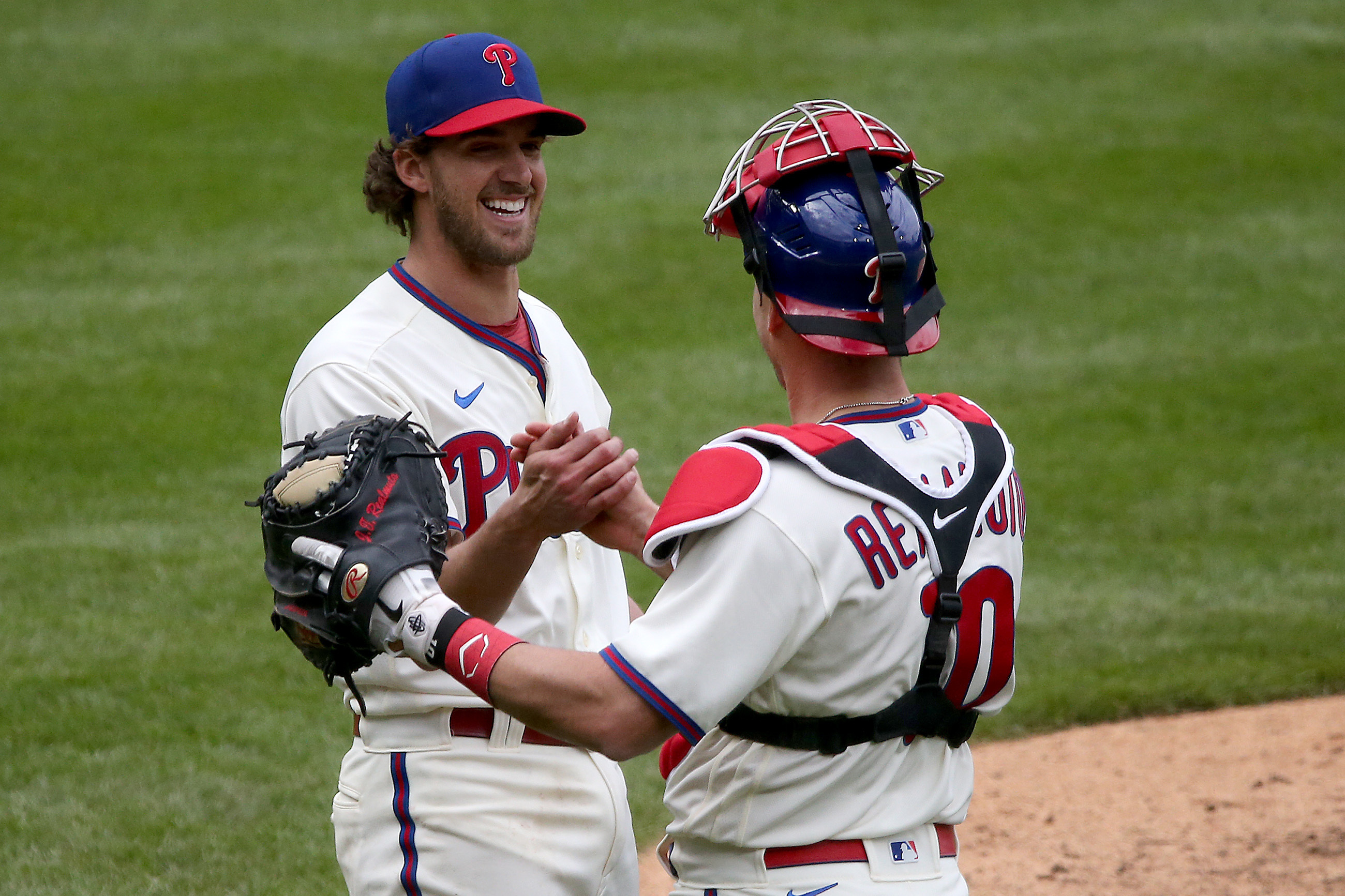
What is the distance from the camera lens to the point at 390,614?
249 centimetres

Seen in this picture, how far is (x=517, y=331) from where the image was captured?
3646 millimetres

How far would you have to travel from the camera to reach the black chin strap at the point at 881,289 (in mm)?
2537

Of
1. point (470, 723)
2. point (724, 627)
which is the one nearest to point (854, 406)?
point (724, 627)

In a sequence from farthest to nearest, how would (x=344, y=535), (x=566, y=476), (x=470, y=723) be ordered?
(x=470, y=723) < (x=566, y=476) < (x=344, y=535)

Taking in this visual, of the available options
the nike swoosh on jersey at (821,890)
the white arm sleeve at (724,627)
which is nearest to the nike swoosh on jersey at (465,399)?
the white arm sleeve at (724,627)

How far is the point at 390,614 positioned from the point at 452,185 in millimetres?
1393

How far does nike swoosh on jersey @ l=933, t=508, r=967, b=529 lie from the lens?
8.19ft

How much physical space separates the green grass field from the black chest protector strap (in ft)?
10.3

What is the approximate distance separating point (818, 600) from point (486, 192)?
1.62 meters

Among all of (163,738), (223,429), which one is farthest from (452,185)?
(223,429)

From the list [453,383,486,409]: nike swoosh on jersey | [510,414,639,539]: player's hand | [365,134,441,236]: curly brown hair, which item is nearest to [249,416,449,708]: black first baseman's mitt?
[510,414,639,539]: player's hand

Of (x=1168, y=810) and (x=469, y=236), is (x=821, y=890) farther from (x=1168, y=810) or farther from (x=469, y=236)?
(x=1168, y=810)

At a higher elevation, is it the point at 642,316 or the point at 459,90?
the point at 459,90

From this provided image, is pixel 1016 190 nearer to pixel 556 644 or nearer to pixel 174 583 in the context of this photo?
pixel 174 583
